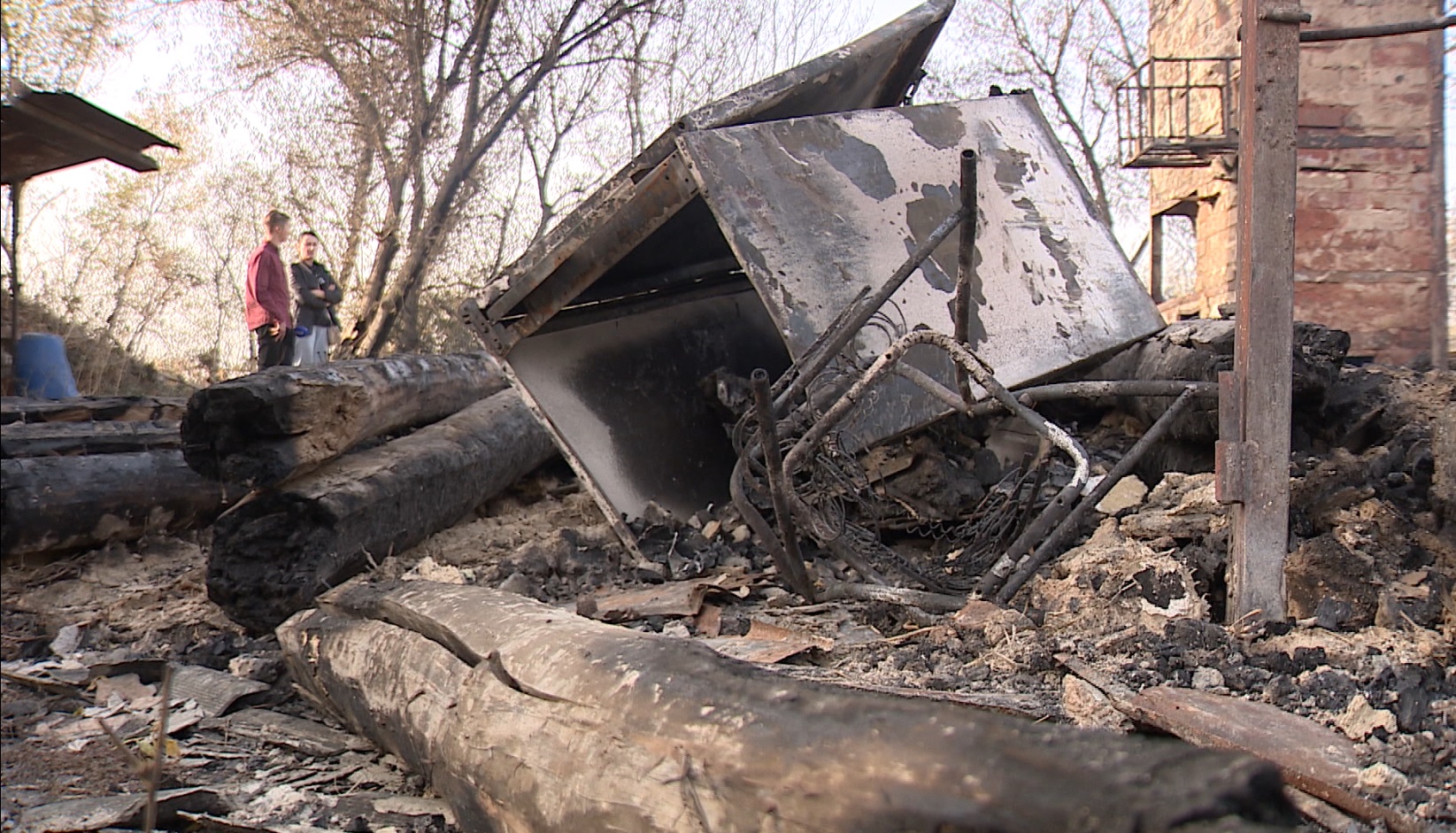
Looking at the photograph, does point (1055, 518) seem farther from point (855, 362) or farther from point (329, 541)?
point (329, 541)

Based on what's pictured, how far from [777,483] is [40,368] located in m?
8.41

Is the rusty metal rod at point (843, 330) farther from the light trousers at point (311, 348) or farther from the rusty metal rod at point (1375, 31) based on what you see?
the light trousers at point (311, 348)

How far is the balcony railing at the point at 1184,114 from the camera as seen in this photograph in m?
10.6

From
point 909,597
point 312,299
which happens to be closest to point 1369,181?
point 909,597

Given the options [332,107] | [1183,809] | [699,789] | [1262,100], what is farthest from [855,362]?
[332,107]

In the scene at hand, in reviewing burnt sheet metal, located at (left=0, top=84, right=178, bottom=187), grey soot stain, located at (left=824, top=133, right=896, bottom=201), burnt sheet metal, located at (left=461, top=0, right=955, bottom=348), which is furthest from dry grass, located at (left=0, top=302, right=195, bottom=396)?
grey soot stain, located at (left=824, top=133, right=896, bottom=201)

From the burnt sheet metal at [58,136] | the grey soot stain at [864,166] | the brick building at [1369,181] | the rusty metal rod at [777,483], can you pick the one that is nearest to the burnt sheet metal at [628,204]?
the grey soot stain at [864,166]

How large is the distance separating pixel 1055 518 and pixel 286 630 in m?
2.39

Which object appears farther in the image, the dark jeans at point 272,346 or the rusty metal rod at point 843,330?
the dark jeans at point 272,346

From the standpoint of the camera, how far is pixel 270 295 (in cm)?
727

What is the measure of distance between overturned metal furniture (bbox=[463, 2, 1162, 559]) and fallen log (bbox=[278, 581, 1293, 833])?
1846mm

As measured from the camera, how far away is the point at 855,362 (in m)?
3.97

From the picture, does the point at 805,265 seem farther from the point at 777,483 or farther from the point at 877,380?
A: the point at 777,483

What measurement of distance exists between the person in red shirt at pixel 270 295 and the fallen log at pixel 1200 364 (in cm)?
547
